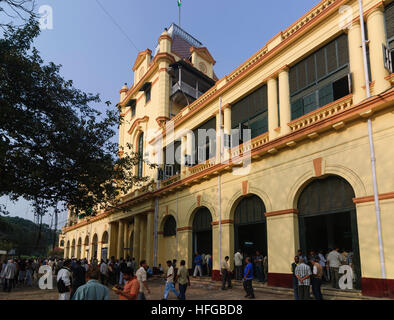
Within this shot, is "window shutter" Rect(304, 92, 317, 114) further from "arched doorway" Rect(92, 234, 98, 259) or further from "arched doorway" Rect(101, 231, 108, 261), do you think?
"arched doorway" Rect(92, 234, 98, 259)

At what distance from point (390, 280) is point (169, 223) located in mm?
14834

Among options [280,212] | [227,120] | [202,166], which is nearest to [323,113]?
[280,212]

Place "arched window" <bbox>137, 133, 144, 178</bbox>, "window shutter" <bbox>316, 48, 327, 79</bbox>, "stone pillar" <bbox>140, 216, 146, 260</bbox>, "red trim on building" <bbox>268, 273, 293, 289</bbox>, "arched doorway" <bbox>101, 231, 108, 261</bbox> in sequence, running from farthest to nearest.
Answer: "arched doorway" <bbox>101, 231, 108, 261</bbox> → "arched window" <bbox>137, 133, 144, 178</bbox> → "stone pillar" <bbox>140, 216, 146, 260</bbox> → "window shutter" <bbox>316, 48, 327, 79</bbox> → "red trim on building" <bbox>268, 273, 293, 289</bbox>

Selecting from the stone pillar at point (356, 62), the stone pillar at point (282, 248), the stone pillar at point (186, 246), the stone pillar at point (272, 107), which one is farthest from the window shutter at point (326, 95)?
the stone pillar at point (186, 246)

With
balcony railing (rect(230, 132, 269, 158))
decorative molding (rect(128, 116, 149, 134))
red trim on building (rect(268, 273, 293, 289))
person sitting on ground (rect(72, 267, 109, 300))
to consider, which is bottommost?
red trim on building (rect(268, 273, 293, 289))

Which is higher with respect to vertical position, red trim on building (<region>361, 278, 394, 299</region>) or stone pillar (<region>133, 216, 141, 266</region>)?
stone pillar (<region>133, 216, 141, 266</region>)

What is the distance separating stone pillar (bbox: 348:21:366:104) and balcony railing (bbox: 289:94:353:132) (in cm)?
30

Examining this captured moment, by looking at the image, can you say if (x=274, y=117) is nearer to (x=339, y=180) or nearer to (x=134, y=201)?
(x=339, y=180)

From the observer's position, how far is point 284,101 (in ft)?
46.3

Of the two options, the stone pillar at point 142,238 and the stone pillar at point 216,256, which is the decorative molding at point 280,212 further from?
the stone pillar at point 142,238

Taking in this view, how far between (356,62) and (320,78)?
1.73m

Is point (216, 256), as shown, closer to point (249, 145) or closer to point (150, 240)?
point (249, 145)

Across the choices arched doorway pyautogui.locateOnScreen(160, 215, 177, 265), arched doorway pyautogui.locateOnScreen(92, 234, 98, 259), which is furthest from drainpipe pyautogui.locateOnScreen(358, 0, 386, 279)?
arched doorway pyautogui.locateOnScreen(92, 234, 98, 259)

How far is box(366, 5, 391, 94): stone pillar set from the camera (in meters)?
10.5
